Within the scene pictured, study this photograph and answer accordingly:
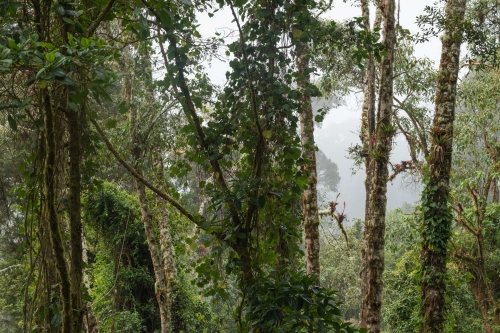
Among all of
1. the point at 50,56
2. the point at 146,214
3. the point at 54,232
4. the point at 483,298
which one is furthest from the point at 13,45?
the point at 483,298

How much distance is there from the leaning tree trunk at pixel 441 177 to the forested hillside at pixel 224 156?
0.02 m

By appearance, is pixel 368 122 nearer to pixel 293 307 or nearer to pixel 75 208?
pixel 293 307

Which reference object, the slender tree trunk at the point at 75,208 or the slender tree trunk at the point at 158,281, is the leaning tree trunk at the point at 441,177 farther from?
the slender tree trunk at the point at 75,208

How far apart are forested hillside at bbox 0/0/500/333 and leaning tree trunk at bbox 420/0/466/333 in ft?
0.05

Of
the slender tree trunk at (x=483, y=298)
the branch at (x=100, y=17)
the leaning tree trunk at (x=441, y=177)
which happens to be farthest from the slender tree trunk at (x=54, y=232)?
the slender tree trunk at (x=483, y=298)

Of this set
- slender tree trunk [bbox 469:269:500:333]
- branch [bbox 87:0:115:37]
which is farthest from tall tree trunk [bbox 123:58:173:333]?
slender tree trunk [bbox 469:269:500:333]

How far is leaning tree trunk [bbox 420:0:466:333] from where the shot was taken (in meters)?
4.50

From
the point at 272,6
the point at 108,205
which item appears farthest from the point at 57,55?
the point at 108,205

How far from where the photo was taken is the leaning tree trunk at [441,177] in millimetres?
4498

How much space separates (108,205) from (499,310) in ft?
25.9

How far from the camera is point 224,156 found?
8.36 ft

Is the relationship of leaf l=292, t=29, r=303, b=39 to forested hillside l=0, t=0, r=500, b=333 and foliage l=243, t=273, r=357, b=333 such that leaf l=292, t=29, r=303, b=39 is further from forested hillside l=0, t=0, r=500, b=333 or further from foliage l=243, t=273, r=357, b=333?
foliage l=243, t=273, r=357, b=333

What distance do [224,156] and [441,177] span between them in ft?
10.0

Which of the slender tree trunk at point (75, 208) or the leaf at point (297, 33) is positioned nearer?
the slender tree trunk at point (75, 208)
